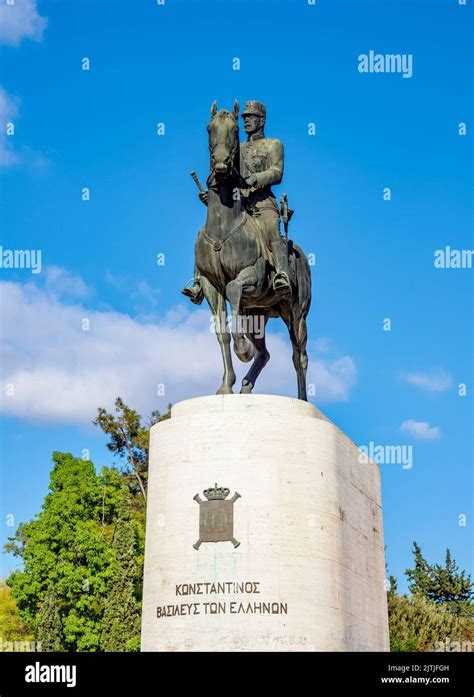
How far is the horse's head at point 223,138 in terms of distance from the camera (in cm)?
1761

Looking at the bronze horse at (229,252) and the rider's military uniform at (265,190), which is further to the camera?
the rider's military uniform at (265,190)

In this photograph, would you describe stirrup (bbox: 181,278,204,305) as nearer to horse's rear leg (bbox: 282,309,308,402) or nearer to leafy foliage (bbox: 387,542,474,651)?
horse's rear leg (bbox: 282,309,308,402)

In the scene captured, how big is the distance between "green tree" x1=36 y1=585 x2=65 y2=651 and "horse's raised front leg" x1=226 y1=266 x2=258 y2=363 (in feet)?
77.5

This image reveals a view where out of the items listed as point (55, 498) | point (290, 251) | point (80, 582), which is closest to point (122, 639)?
Answer: point (80, 582)

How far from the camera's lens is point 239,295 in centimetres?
1880

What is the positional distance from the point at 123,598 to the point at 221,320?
23489 millimetres

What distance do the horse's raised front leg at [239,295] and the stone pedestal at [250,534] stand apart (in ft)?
5.07

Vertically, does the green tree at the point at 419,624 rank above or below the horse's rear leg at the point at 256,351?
below

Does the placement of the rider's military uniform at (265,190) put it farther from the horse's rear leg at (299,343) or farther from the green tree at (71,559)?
the green tree at (71,559)

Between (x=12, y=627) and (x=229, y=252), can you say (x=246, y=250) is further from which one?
(x=12, y=627)

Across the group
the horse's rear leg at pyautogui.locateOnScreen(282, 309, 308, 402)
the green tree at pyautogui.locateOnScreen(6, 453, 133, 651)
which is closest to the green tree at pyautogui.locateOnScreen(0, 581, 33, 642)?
the green tree at pyautogui.locateOnScreen(6, 453, 133, 651)
